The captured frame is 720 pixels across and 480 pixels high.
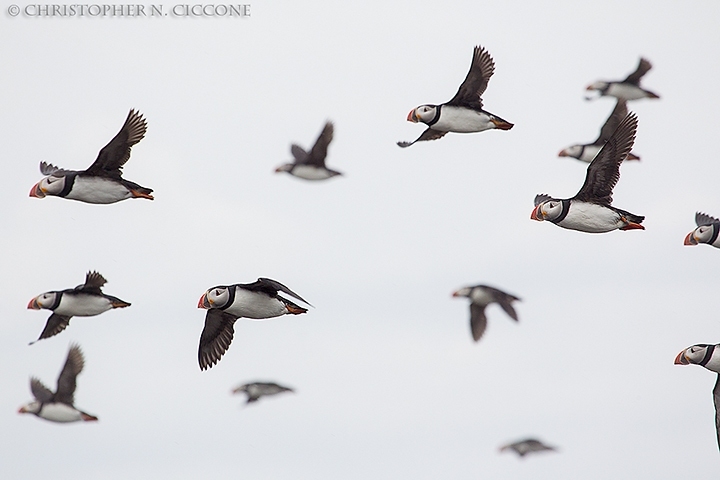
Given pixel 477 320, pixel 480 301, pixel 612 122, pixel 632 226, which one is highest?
pixel 612 122

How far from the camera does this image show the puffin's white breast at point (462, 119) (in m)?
15.5

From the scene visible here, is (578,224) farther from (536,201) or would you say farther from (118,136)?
(118,136)

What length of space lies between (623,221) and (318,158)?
9.21m

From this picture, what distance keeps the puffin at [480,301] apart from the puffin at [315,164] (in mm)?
3119

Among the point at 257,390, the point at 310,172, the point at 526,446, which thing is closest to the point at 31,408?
the point at 257,390

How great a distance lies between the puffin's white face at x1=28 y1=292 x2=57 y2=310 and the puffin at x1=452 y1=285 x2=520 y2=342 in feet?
21.9

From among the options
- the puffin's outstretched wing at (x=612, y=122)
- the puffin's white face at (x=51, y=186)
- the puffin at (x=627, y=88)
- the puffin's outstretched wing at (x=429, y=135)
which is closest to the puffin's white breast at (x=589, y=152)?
the puffin's outstretched wing at (x=612, y=122)

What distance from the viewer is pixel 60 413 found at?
1894 centimetres

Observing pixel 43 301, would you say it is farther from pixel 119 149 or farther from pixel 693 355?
pixel 693 355

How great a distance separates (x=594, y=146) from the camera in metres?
19.6

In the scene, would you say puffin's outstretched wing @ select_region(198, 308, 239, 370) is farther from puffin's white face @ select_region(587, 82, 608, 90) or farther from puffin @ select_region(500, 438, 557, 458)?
puffin @ select_region(500, 438, 557, 458)

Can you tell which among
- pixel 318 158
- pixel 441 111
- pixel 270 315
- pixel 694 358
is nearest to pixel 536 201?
pixel 441 111

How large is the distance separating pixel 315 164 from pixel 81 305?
722 centimetres

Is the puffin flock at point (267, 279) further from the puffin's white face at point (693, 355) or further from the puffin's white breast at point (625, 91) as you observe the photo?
the puffin's white breast at point (625, 91)
